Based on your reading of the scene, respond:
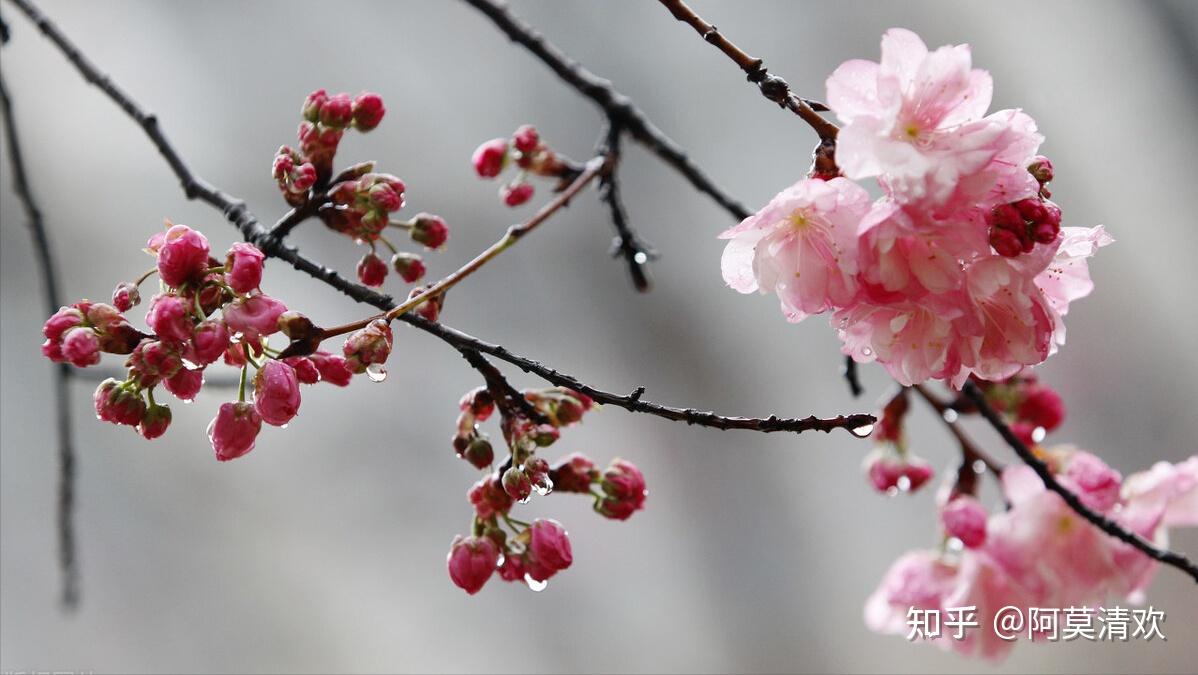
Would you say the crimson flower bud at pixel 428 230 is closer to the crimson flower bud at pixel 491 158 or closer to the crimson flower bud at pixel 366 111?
the crimson flower bud at pixel 366 111

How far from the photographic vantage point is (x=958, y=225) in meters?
0.38

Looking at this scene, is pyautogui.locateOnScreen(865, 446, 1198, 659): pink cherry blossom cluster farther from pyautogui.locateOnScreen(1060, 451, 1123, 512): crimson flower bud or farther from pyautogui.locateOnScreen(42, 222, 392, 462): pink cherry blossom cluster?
pyautogui.locateOnScreen(42, 222, 392, 462): pink cherry blossom cluster

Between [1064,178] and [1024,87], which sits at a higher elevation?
[1024,87]

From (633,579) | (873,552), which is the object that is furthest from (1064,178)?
(633,579)

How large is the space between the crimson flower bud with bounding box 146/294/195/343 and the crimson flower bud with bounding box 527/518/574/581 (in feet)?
0.63

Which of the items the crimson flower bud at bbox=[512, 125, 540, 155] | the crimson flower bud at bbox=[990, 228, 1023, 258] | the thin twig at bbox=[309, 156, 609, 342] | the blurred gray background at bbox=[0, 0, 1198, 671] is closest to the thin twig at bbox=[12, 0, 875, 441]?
the thin twig at bbox=[309, 156, 609, 342]

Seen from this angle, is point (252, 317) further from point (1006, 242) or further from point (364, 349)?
point (1006, 242)

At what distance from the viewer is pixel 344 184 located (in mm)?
455

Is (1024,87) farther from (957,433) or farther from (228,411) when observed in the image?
(228,411)

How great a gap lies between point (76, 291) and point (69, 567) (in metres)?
0.69

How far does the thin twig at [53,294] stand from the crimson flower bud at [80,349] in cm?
36

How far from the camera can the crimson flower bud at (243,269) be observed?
1.16ft

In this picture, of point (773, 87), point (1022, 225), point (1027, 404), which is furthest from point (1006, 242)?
point (1027, 404)

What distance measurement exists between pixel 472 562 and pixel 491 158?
0.32 metres
